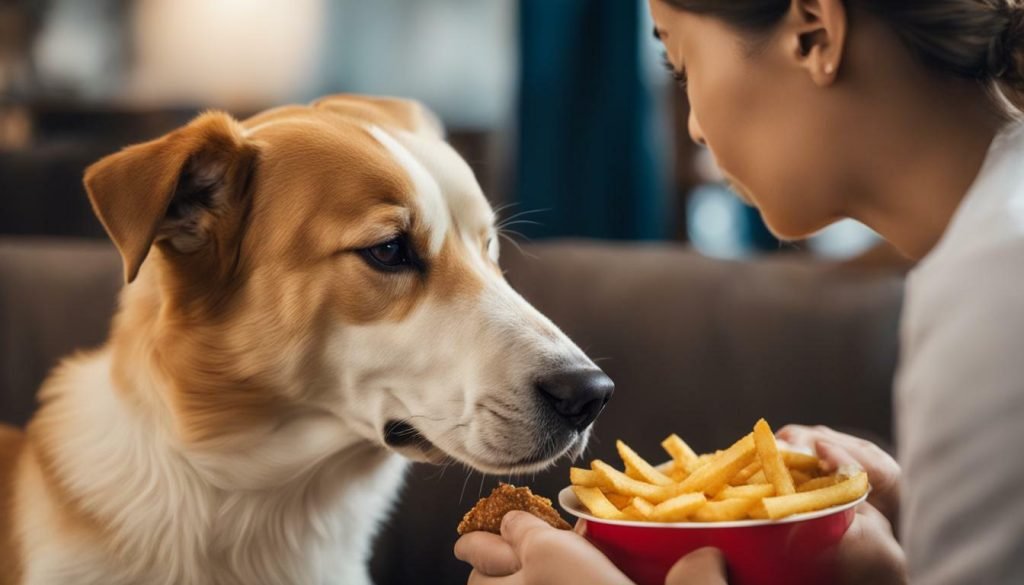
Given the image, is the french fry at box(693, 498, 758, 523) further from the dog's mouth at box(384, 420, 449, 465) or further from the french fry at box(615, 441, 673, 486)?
the dog's mouth at box(384, 420, 449, 465)

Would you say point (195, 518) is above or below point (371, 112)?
below

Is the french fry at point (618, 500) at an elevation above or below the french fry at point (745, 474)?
below

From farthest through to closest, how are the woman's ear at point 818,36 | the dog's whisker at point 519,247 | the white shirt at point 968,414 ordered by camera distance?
1. the dog's whisker at point 519,247
2. the woman's ear at point 818,36
3. the white shirt at point 968,414

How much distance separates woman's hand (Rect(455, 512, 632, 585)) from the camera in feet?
3.00

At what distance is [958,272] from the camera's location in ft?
2.41

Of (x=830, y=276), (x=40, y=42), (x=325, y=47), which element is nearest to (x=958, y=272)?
(x=830, y=276)

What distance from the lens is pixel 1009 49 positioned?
98cm

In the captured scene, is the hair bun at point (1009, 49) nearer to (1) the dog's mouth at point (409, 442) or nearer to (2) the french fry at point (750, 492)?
(2) the french fry at point (750, 492)

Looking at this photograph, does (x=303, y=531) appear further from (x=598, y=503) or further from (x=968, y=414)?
(x=968, y=414)

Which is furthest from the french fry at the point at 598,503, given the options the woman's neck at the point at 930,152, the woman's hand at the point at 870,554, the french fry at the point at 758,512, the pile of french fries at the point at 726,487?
the woman's neck at the point at 930,152

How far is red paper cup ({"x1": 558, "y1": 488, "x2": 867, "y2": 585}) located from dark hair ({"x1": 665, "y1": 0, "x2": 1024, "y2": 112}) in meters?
0.42

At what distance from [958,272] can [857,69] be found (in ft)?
1.08

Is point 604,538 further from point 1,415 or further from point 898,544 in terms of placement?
point 1,415

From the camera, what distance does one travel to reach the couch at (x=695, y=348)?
163 cm
